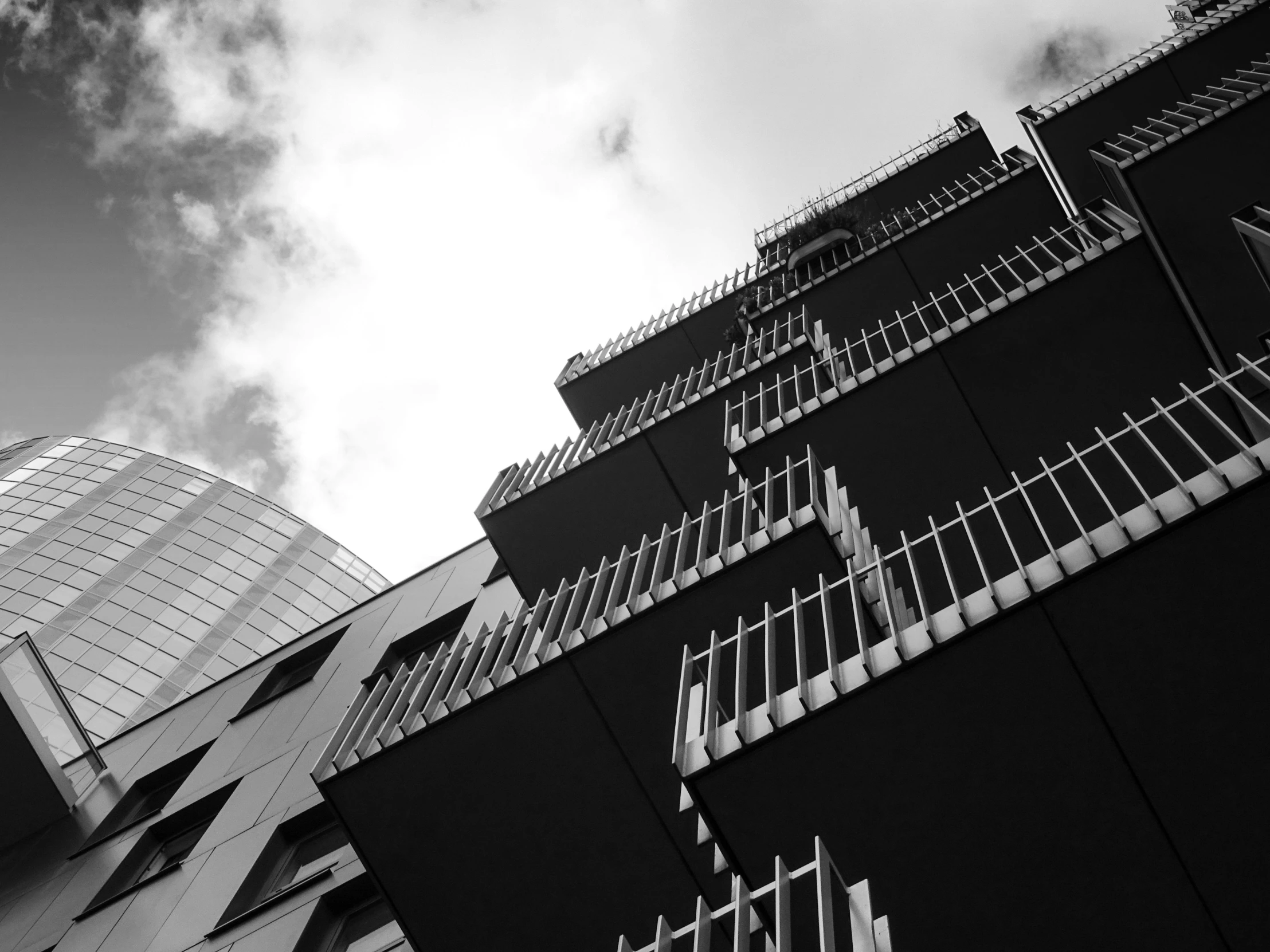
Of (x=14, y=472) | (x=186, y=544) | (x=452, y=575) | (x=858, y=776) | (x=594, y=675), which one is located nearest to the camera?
(x=858, y=776)

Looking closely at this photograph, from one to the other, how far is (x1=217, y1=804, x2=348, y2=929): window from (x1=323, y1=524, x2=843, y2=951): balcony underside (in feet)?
13.1

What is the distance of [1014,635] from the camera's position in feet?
21.2

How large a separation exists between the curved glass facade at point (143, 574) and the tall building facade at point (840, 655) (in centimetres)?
3194

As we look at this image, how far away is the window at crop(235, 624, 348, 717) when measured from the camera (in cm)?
1909

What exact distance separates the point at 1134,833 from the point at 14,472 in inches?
2938

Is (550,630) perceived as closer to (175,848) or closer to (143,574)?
(175,848)

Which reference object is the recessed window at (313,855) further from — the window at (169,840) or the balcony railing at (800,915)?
the balcony railing at (800,915)

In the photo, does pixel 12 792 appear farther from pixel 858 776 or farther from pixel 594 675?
pixel 858 776

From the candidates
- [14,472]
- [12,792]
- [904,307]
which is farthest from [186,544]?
[904,307]

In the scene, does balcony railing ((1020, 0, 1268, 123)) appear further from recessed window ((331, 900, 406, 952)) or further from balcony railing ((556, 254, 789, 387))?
recessed window ((331, 900, 406, 952))

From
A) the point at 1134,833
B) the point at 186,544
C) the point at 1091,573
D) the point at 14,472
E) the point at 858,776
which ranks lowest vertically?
the point at 1134,833

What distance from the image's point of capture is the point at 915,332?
53.9 ft

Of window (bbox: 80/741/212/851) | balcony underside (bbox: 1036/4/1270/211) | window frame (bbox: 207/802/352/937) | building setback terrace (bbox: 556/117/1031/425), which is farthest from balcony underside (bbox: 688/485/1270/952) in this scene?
window (bbox: 80/741/212/851)

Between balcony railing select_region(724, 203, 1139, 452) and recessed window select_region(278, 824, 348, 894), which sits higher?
balcony railing select_region(724, 203, 1139, 452)
